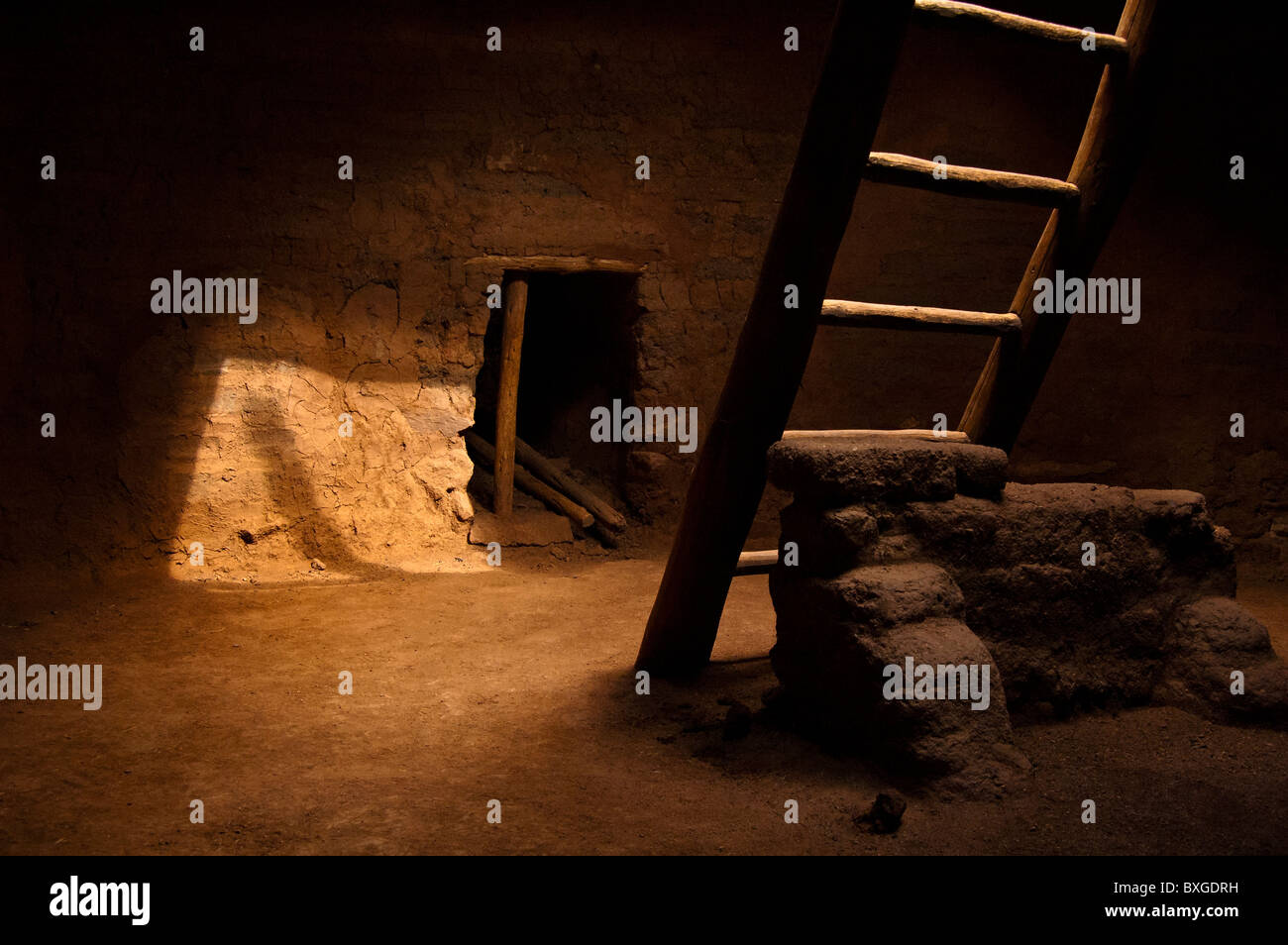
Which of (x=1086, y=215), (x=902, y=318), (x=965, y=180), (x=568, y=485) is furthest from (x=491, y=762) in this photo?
(x=568, y=485)

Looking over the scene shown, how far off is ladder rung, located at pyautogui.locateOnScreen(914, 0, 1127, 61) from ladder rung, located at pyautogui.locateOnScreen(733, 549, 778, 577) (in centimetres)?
163

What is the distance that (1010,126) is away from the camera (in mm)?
5996

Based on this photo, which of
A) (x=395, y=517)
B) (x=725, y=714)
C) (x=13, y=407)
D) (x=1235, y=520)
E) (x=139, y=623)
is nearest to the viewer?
(x=725, y=714)

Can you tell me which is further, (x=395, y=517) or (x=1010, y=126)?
(x=1010, y=126)

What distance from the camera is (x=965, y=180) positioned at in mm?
2502

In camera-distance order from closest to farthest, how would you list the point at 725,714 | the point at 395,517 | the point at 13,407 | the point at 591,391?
the point at 725,714 < the point at 13,407 < the point at 395,517 < the point at 591,391

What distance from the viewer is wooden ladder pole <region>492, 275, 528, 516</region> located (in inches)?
225

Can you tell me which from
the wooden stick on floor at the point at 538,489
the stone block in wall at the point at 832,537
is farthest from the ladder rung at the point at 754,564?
the wooden stick on floor at the point at 538,489

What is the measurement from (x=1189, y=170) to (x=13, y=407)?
682cm

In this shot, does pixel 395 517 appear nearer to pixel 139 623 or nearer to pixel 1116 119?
pixel 139 623

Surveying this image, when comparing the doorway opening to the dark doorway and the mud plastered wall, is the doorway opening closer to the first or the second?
the dark doorway

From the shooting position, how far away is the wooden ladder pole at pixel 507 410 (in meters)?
5.72

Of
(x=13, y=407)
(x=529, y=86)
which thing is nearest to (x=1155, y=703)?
(x=529, y=86)

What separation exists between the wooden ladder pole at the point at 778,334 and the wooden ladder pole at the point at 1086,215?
0.64 meters
